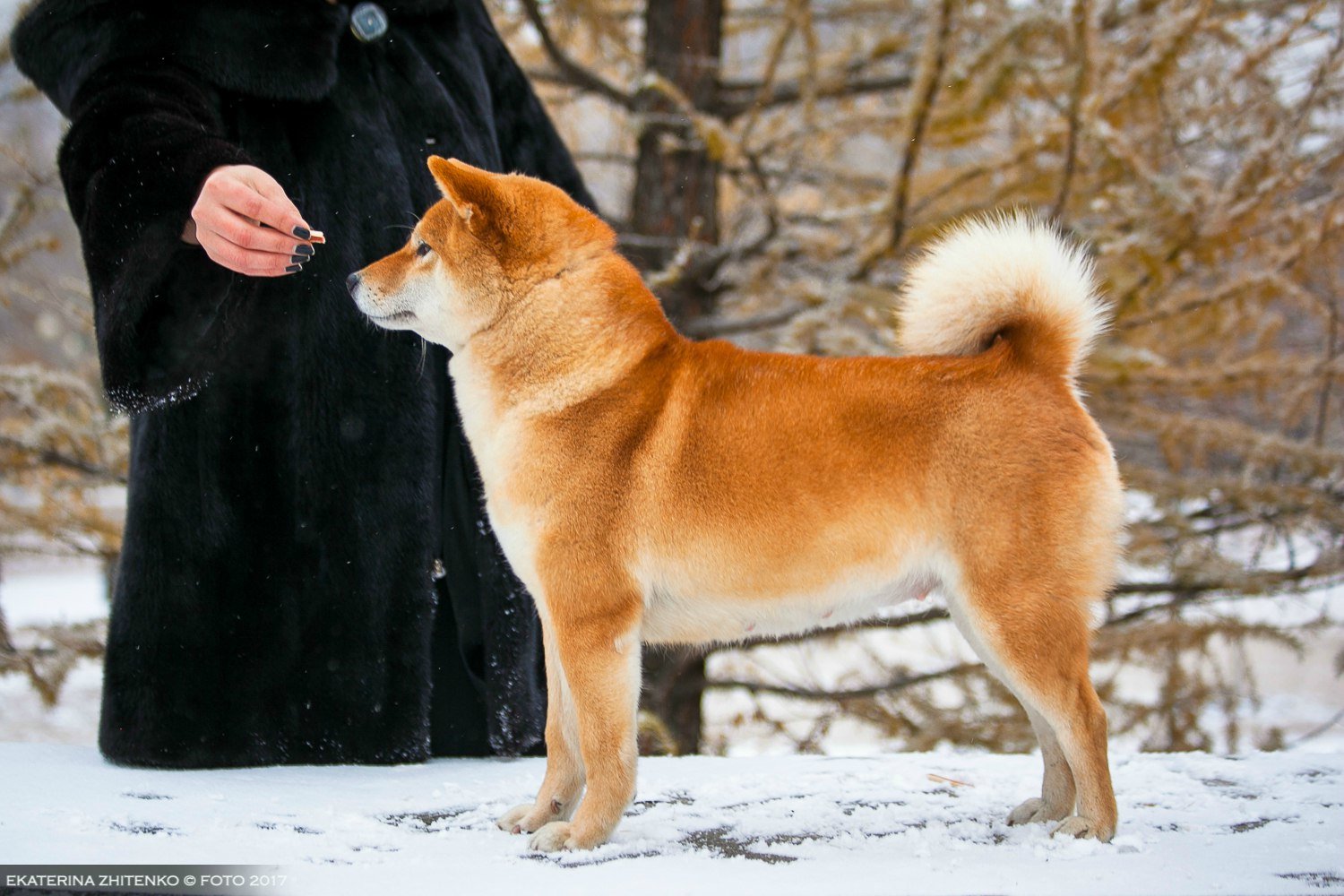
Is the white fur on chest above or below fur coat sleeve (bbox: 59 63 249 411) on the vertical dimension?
below

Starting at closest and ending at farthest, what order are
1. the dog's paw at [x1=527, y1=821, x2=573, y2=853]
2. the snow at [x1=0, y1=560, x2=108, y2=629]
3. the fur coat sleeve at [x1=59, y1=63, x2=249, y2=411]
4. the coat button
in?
the dog's paw at [x1=527, y1=821, x2=573, y2=853] → the fur coat sleeve at [x1=59, y1=63, x2=249, y2=411] → the coat button → the snow at [x1=0, y1=560, x2=108, y2=629]

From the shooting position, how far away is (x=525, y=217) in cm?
250

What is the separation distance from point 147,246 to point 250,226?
0.39 meters

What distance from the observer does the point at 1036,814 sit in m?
2.40

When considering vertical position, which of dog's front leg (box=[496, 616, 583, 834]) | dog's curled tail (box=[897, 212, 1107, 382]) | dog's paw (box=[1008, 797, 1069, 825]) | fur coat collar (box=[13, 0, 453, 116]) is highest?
fur coat collar (box=[13, 0, 453, 116])

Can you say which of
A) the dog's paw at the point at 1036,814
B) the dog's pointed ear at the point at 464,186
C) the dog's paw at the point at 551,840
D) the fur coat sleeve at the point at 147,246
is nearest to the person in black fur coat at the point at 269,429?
the fur coat sleeve at the point at 147,246

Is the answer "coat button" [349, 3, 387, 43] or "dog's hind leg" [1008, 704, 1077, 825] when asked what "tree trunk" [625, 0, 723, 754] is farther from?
"dog's hind leg" [1008, 704, 1077, 825]

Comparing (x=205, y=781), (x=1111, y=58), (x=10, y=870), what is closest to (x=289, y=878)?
(x=10, y=870)

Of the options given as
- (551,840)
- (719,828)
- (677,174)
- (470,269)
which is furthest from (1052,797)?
(677,174)

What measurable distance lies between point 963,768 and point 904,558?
3.47 feet

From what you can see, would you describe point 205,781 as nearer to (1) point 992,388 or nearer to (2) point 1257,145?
(1) point 992,388

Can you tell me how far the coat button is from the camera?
3.04 metres

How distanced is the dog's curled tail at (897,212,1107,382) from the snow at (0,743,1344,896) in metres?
1.10

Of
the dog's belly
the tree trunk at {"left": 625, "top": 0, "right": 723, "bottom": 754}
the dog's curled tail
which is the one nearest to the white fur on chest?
the dog's belly
